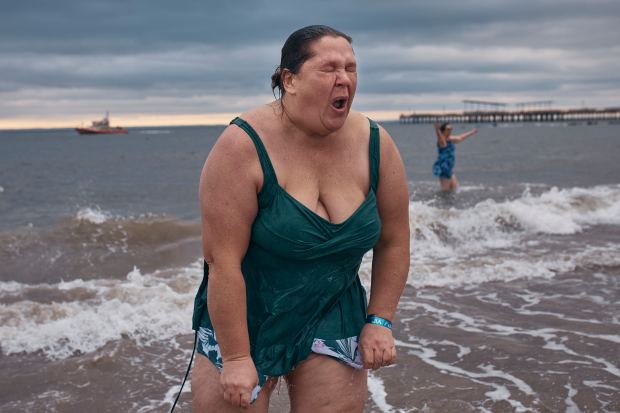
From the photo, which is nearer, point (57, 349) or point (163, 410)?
point (163, 410)

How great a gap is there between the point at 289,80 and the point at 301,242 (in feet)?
1.82

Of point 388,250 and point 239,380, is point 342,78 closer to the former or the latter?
point 388,250

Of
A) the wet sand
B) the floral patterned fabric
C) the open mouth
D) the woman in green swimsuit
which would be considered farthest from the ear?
the wet sand

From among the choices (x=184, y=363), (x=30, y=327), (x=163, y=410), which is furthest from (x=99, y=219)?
(x=163, y=410)

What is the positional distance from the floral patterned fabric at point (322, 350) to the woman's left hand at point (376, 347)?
3 centimetres

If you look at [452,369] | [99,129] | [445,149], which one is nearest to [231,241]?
[452,369]

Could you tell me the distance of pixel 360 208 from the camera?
8.17ft

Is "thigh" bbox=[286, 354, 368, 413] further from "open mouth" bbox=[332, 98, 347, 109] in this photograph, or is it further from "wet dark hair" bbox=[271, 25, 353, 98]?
"wet dark hair" bbox=[271, 25, 353, 98]

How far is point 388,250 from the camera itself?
8.88ft

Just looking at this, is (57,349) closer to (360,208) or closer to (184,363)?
(184,363)

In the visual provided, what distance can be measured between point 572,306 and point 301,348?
6.09 meters

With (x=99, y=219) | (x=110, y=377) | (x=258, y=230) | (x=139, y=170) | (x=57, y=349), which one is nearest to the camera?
(x=258, y=230)

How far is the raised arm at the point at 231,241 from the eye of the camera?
2.35m

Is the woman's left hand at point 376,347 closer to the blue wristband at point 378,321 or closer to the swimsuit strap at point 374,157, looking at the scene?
the blue wristband at point 378,321
